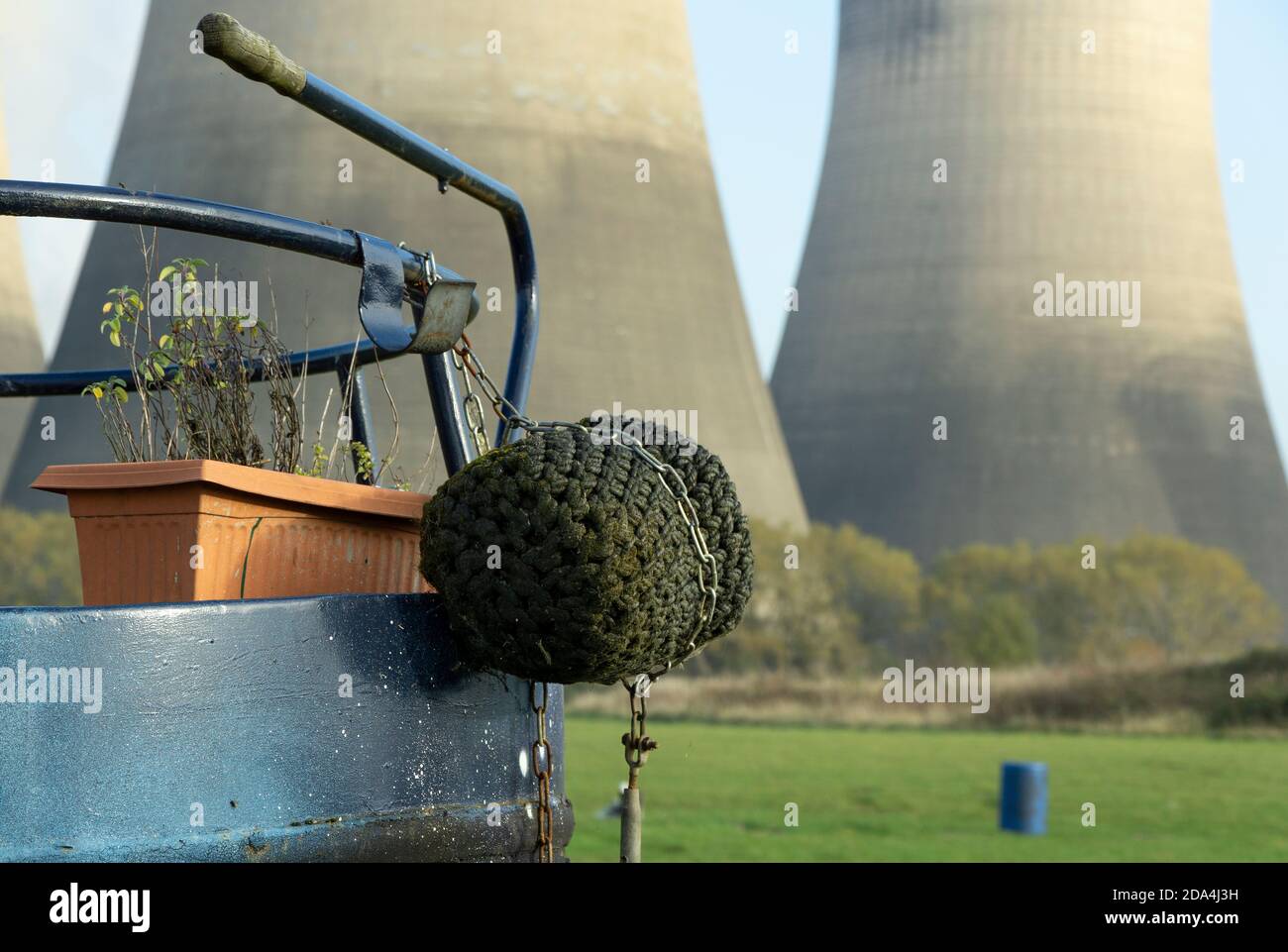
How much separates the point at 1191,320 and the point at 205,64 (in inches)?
687

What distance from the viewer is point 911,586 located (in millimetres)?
26875

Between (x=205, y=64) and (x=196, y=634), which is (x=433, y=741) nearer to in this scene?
(x=196, y=634)

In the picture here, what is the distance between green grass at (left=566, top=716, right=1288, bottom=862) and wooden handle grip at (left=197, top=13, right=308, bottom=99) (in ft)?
14.2

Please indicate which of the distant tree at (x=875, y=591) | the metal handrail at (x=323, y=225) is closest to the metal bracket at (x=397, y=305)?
the metal handrail at (x=323, y=225)

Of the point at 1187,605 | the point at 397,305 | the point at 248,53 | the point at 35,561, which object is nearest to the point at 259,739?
the point at 397,305

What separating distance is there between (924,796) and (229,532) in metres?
8.75

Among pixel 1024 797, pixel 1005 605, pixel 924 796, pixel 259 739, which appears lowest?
pixel 924 796

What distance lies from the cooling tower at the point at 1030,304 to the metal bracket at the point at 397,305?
2863 cm

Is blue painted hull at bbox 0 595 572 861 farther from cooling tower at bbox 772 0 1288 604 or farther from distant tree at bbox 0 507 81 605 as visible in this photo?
cooling tower at bbox 772 0 1288 604

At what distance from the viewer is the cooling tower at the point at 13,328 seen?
28.3 m

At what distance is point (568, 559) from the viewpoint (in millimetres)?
1852

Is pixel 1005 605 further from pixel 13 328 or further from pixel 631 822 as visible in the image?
pixel 631 822

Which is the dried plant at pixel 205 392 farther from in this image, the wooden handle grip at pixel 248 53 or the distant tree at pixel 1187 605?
the distant tree at pixel 1187 605
